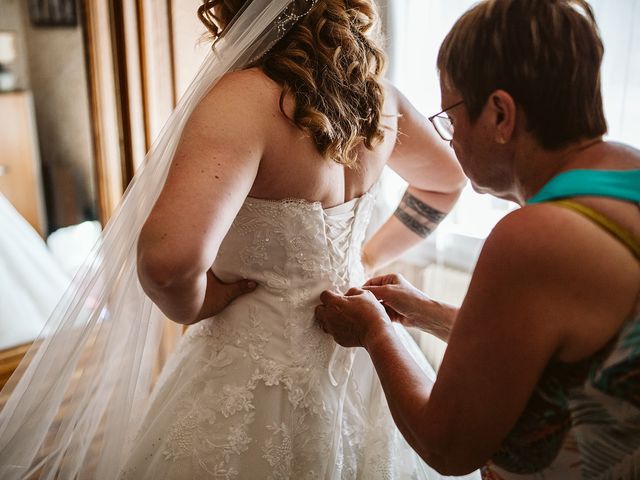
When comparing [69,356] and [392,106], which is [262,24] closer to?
[392,106]

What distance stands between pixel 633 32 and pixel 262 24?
0.92 meters

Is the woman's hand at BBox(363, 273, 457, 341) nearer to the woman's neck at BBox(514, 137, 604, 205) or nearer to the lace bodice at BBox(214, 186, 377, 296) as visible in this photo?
the lace bodice at BBox(214, 186, 377, 296)

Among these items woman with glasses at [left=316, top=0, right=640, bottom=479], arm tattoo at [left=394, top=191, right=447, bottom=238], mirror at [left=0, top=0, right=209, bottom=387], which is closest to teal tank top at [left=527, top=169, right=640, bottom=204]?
woman with glasses at [left=316, top=0, right=640, bottom=479]

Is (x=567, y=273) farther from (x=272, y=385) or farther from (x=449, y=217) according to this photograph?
(x=449, y=217)

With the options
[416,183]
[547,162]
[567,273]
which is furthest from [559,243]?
[416,183]

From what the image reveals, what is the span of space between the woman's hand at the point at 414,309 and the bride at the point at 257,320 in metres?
0.07

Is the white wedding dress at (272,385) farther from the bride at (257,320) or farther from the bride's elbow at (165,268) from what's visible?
the bride's elbow at (165,268)

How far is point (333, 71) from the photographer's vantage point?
1.01 metres

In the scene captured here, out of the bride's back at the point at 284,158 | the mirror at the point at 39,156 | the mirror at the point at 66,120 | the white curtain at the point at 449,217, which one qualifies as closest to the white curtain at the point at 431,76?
the white curtain at the point at 449,217

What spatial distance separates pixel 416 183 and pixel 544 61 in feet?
2.41

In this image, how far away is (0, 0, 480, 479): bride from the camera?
3.18 ft

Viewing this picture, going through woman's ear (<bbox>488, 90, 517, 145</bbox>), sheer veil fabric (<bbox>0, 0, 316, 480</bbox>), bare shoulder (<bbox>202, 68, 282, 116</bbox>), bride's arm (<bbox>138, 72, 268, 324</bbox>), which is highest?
woman's ear (<bbox>488, 90, 517, 145</bbox>)

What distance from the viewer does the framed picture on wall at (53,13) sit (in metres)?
1.60

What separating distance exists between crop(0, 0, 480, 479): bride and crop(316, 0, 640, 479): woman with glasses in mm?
295
